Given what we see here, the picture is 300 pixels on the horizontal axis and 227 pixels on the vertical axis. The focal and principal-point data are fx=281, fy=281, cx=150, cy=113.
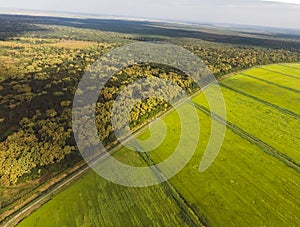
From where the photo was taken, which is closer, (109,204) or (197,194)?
(109,204)

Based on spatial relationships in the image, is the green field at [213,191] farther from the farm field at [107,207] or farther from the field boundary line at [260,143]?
the field boundary line at [260,143]

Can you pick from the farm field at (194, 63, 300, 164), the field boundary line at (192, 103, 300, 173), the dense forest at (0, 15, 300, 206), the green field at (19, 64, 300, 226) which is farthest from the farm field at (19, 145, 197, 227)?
the farm field at (194, 63, 300, 164)

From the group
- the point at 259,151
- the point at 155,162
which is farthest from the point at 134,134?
the point at 259,151

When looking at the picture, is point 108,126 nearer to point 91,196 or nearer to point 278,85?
point 91,196

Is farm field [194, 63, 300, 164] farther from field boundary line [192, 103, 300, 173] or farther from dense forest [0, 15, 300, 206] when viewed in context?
dense forest [0, 15, 300, 206]

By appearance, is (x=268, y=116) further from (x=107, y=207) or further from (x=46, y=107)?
(x=46, y=107)

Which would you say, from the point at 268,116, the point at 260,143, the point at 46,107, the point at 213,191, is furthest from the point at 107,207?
the point at 268,116
